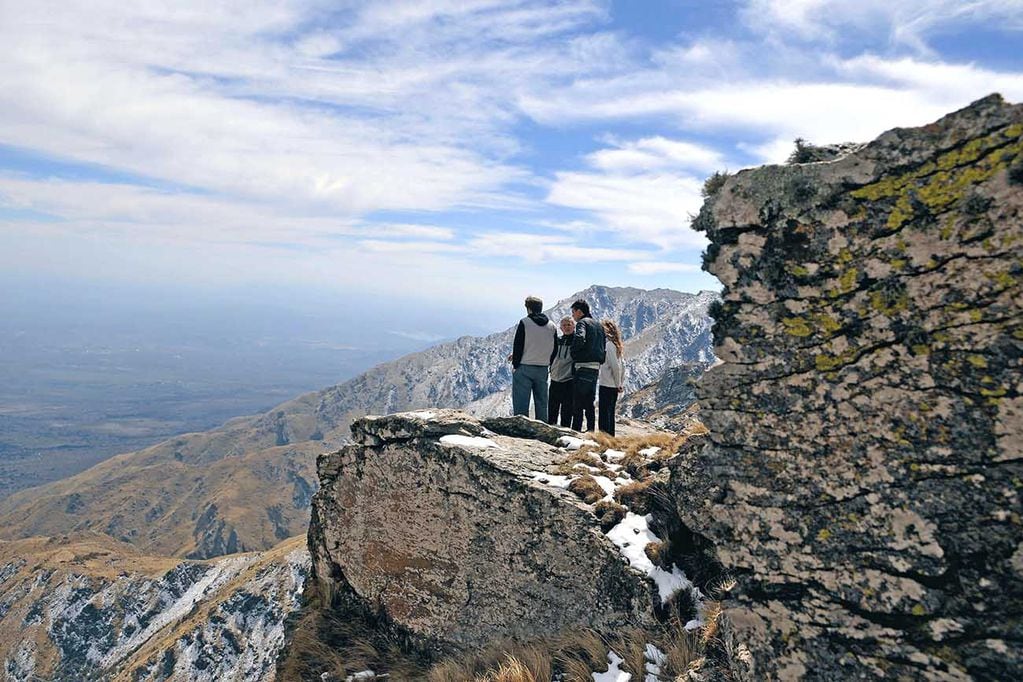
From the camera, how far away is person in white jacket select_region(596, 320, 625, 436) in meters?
17.1

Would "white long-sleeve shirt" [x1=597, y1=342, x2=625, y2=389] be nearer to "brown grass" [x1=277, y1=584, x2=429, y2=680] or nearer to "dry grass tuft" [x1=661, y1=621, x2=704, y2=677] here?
"brown grass" [x1=277, y1=584, x2=429, y2=680]

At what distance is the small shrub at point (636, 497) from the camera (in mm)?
11008

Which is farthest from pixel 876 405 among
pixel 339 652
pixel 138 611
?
pixel 138 611

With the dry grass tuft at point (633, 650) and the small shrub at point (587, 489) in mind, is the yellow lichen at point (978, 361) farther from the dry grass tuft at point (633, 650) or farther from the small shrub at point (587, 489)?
the small shrub at point (587, 489)

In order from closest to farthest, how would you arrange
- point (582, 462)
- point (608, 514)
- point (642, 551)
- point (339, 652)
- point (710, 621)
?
point (710, 621) → point (642, 551) → point (608, 514) → point (339, 652) → point (582, 462)

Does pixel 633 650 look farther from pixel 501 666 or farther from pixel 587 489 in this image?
pixel 587 489

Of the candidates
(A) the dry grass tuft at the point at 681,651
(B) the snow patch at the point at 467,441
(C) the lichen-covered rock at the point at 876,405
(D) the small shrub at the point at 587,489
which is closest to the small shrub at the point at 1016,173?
(C) the lichen-covered rock at the point at 876,405

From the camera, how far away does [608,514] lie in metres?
10.9

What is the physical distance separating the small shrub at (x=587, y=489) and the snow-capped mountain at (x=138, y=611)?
10831 cm

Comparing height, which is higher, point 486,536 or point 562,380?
point 562,380

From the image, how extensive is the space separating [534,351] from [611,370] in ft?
7.38

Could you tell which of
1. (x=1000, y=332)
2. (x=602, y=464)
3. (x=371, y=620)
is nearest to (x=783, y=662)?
(x=1000, y=332)

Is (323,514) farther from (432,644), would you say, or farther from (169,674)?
(169,674)

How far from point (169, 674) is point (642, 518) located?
402 ft
